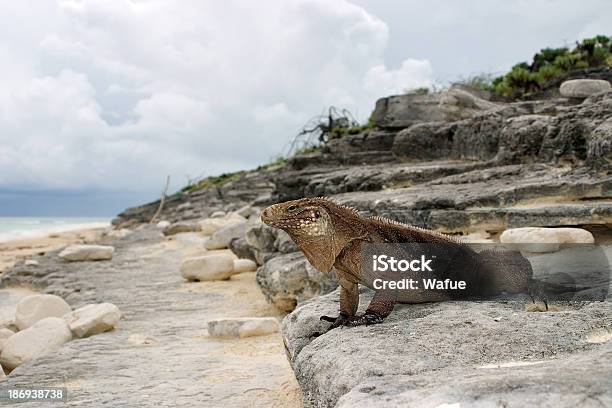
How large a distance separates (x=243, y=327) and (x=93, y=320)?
183cm

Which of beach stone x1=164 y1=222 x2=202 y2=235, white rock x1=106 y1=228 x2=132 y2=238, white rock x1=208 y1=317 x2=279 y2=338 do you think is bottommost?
white rock x1=208 y1=317 x2=279 y2=338

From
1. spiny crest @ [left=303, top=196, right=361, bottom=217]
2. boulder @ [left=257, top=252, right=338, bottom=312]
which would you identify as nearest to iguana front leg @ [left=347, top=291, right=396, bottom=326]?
spiny crest @ [left=303, top=196, right=361, bottom=217]

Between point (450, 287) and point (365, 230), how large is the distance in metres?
0.66

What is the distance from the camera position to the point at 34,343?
591 cm

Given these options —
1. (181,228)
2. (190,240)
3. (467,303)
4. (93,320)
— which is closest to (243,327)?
(93,320)

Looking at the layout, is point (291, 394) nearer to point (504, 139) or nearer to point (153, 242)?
point (504, 139)

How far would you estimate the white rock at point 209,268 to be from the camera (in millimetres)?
9898

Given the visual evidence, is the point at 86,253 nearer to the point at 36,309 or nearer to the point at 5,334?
the point at 36,309

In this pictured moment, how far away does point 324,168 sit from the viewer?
44.3 feet

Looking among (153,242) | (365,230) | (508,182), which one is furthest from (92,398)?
(153,242)

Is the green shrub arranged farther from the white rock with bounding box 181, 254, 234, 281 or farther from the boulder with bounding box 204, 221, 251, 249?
the white rock with bounding box 181, 254, 234, 281

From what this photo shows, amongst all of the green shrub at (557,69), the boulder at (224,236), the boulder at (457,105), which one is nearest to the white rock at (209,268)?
the boulder at (224,236)

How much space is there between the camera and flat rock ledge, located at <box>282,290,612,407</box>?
5.90 feet

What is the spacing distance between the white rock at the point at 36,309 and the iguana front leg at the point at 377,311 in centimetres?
526
